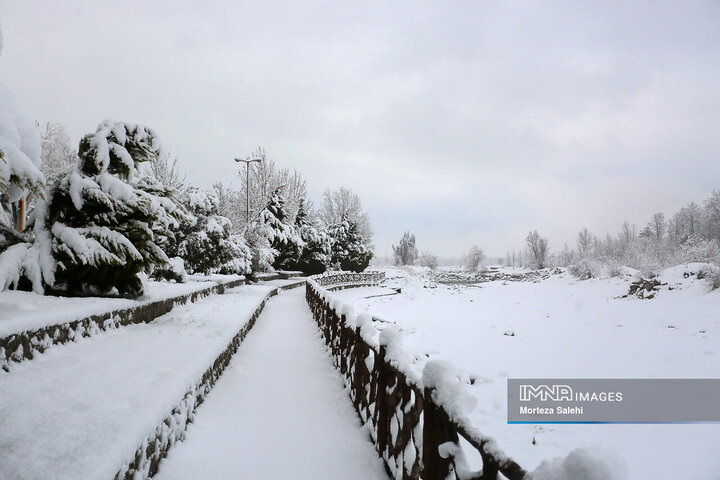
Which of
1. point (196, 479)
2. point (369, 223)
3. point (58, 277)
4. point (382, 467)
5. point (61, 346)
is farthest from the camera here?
point (369, 223)

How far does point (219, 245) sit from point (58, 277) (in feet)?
35.9

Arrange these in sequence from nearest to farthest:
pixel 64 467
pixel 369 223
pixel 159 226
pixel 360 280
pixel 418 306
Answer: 1. pixel 64 467
2. pixel 159 226
3. pixel 418 306
4. pixel 360 280
5. pixel 369 223

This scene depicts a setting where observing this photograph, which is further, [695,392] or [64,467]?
[695,392]

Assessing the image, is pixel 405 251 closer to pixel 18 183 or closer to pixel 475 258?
pixel 475 258

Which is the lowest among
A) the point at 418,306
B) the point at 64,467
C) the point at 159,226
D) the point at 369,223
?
the point at 418,306

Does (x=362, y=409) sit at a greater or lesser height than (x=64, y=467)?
lesser

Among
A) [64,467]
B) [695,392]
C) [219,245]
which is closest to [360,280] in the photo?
[219,245]

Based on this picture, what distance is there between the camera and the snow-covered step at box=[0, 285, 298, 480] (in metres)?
2.26

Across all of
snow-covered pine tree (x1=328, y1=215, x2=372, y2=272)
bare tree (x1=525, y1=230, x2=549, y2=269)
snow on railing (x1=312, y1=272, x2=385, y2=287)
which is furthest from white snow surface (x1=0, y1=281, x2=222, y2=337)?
bare tree (x1=525, y1=230, x2=549, y2=269)

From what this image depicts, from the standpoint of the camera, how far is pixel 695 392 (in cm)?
862

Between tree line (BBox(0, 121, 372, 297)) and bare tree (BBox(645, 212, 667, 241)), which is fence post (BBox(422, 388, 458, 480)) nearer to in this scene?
tree line (BBox(0, 121, 372, 297))

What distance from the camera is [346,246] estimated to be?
4481cm

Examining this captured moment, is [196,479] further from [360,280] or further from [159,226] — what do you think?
[360,280]

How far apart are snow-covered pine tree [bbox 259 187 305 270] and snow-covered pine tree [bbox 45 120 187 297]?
2639 centimetres
